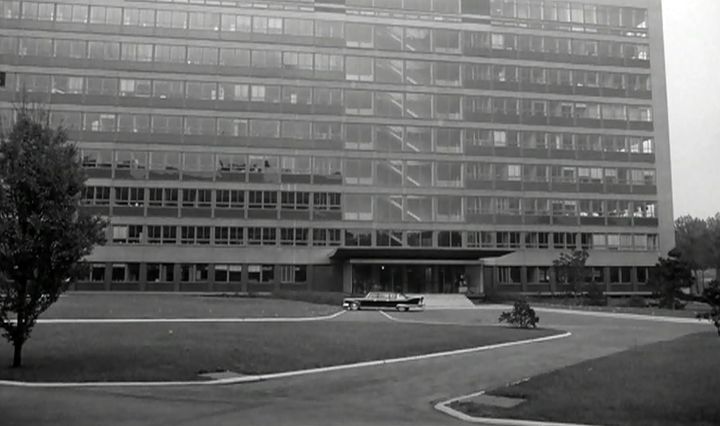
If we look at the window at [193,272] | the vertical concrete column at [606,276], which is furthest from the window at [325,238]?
the vertical concrete column at [606,276]

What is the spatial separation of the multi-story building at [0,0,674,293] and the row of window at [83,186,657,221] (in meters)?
0.16

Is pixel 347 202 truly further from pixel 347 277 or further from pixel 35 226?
pixel 35 226

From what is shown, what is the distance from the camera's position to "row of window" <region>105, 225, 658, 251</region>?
64438mm

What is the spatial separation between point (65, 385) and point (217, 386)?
10.4ft

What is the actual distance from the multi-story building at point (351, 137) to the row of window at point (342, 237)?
7.7 inches

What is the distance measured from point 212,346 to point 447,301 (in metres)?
37.5

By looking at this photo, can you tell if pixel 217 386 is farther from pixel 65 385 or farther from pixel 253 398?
pixel 65 385

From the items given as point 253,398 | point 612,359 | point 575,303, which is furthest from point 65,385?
point 575,303

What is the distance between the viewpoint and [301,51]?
67.9 meters

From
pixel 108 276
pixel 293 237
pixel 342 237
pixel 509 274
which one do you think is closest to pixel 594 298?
pixel 509 274

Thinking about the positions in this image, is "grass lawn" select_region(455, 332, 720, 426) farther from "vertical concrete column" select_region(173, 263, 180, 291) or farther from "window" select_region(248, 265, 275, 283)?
"vertical concrete column" select_region(173, 263, 180, 291)

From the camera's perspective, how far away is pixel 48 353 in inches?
726

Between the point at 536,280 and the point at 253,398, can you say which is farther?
the point at 536,280

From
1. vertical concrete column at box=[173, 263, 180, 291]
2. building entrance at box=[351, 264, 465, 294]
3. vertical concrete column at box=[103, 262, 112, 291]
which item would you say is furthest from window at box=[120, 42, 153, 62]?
building entrance at box=[351, 264, 465, 294]
